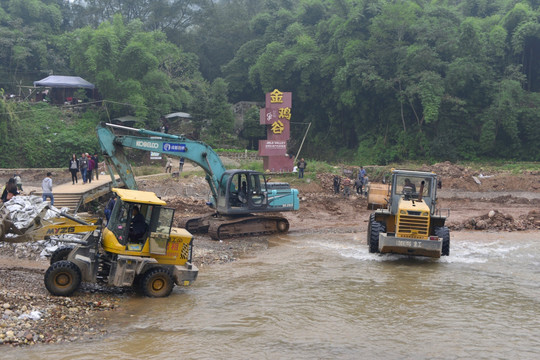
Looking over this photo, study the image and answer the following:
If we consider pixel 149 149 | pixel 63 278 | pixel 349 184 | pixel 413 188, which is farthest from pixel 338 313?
pixel 349 184

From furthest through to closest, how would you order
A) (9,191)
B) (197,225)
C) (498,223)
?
(498,223) → (197,225) → (9,191)

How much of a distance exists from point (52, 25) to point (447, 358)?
2255 inches

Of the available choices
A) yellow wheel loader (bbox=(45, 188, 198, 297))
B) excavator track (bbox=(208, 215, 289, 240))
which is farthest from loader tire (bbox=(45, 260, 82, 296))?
Result: excavator track (bbox=(208, 215, 289, 240))

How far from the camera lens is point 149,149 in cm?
1916

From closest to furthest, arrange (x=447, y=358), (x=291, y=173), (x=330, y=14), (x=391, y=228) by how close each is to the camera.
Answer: (x=447, y=358)
(x=391, y=228)
(x=291, y=173)
(x=330, y=14)

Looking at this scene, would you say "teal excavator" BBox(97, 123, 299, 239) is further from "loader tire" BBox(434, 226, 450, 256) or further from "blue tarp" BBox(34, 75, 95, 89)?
"blue tarp" BBox(34, 75, 95, 89)

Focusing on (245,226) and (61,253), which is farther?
(245,226)

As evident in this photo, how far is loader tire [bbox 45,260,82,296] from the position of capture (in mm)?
11039

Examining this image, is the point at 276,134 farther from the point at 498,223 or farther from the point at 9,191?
the point at 9,191

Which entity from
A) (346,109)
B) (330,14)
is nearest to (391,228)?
(346,109)

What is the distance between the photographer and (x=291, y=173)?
34.8 m

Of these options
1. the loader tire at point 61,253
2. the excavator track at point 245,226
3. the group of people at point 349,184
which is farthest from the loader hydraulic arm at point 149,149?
the group of people at point 349,184

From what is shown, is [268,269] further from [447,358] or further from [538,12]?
[538,12]

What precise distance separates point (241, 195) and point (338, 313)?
8.71 m
